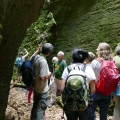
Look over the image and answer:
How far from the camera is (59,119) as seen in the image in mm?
6344

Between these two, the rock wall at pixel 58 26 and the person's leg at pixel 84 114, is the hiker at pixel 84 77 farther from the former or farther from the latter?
the rock wall at pixel 58 26

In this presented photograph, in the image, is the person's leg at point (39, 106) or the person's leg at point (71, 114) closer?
the person's leg at point (71, 114)

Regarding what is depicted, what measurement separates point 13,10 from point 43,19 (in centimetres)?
809

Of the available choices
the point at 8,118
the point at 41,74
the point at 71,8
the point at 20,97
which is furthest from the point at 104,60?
the point at 71,8

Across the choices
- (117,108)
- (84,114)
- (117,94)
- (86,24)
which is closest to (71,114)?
(84,114)

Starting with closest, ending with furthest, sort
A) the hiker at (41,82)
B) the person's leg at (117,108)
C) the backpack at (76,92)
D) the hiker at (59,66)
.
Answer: the backpack at (76,92)
the hiker at (41,82)
the person's leg at (117,108)
the hiker at (59,66)

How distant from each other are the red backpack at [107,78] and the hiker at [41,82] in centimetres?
99

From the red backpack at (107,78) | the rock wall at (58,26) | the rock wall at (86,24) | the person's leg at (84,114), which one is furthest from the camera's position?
the rock wall at (86,24)

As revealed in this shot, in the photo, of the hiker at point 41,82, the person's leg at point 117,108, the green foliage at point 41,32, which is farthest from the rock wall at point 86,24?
the hiker at point 41,82

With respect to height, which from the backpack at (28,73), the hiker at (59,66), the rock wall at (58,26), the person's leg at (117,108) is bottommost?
the person's leg at (117,108)

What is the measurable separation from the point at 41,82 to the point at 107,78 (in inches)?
48.8

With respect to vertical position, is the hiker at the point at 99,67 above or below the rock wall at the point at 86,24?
below

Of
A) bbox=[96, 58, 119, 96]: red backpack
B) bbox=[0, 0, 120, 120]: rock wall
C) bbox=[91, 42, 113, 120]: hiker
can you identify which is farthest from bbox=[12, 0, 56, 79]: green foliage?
bbox=[96, 58, 119, 96]: red backpack

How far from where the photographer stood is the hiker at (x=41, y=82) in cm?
419
